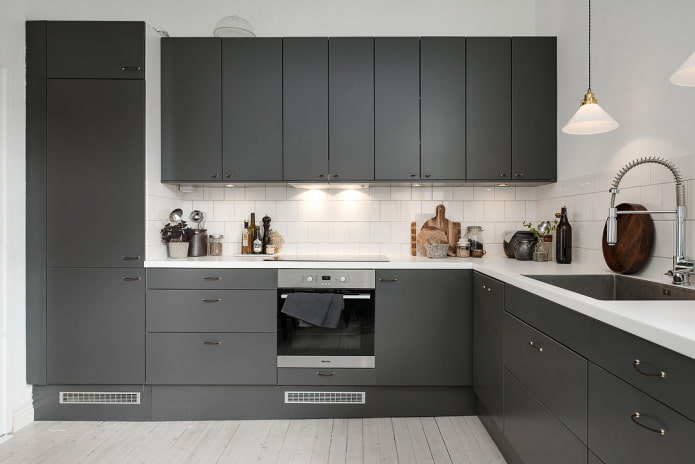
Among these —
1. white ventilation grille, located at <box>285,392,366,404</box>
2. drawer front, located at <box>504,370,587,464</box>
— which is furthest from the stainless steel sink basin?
white ventilation grille, located at <box>285,392,366,404</box>

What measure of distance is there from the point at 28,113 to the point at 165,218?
3.27 ft

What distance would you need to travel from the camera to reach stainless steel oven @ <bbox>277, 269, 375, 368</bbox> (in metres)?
2.43

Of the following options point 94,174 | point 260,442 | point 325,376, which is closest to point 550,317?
point 325,376

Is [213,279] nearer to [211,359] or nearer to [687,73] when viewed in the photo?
[211,359]

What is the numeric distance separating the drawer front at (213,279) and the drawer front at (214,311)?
0.04 meters

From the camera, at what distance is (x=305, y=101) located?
2.68m

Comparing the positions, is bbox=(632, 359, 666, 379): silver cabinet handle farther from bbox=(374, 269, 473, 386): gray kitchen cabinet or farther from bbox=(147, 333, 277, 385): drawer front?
bbox=(147, 333, 277, 385): drawer front

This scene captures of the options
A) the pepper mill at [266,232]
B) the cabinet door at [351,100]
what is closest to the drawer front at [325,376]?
the pepper mill at [266,232]

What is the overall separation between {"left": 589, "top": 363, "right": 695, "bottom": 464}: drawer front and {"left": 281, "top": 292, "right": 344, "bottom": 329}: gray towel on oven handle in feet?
4.71

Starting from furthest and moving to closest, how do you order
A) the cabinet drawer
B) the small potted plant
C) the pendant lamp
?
the small potted plant
the pendant lamp
the cabinet drawer

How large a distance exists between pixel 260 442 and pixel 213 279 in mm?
976

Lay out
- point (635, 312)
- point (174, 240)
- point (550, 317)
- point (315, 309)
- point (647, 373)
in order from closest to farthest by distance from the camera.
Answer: point (647, 373)
point (635, 312)
point (550, 317)
point (315, 309)
point (174, 240)

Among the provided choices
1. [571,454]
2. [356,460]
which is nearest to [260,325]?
[356,460]

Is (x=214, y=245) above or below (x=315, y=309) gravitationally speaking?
above
